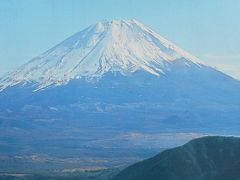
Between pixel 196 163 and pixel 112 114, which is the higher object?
pixel 112 114

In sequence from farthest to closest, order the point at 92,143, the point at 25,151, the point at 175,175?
the point at 92,143 < the point at 25,151 < the point at 175,175

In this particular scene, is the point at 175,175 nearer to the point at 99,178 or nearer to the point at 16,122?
the point at 99,178

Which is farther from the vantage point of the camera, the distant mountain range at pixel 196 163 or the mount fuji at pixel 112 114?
the mount fuji at pixel 112 114

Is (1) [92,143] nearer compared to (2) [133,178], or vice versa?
(2) [133,178]

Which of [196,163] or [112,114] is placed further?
[112,114]

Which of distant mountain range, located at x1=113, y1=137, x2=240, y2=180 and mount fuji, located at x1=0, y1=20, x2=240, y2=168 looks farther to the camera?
mount fuji, located at x1=0, y1=20, x2=240, y2=168

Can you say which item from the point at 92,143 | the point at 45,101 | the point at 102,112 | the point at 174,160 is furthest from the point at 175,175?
the point at 45,101

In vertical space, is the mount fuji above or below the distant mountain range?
above

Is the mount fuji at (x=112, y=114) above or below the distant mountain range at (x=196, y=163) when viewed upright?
above
